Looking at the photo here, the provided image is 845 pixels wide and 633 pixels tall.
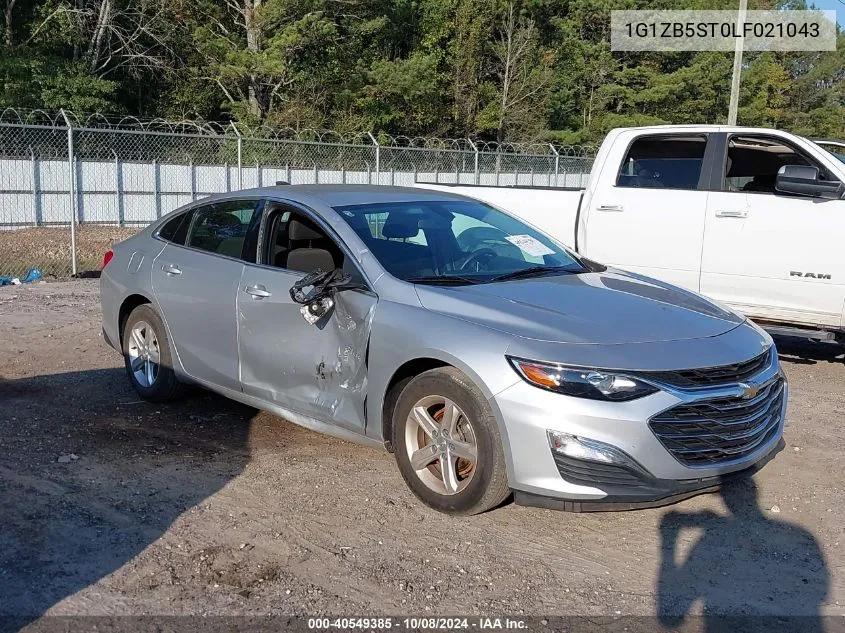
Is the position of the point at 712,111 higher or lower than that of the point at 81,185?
higher

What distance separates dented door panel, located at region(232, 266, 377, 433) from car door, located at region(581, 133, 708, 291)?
150 inches

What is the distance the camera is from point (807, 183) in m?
7.08

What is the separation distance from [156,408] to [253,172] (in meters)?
16.4

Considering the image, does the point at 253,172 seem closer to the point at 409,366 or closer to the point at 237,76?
the point at 237,76

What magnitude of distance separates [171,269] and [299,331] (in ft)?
4.91

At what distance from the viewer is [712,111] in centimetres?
5162

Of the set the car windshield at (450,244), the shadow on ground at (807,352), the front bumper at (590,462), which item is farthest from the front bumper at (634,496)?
the shadow on ground at (807,352)

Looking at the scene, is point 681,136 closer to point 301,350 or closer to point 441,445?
point 301,350

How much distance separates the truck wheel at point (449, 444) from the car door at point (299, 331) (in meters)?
0.37

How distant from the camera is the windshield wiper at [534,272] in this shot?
4887mm

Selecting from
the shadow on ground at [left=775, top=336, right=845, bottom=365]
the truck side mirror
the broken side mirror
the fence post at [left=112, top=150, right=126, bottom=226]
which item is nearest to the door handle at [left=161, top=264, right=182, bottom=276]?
the broken side mirror

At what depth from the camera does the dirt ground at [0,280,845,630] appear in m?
3.55

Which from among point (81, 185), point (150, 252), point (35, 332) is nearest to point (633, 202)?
point (150, 252)

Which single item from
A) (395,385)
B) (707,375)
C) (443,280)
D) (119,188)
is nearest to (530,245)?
(443,280)
